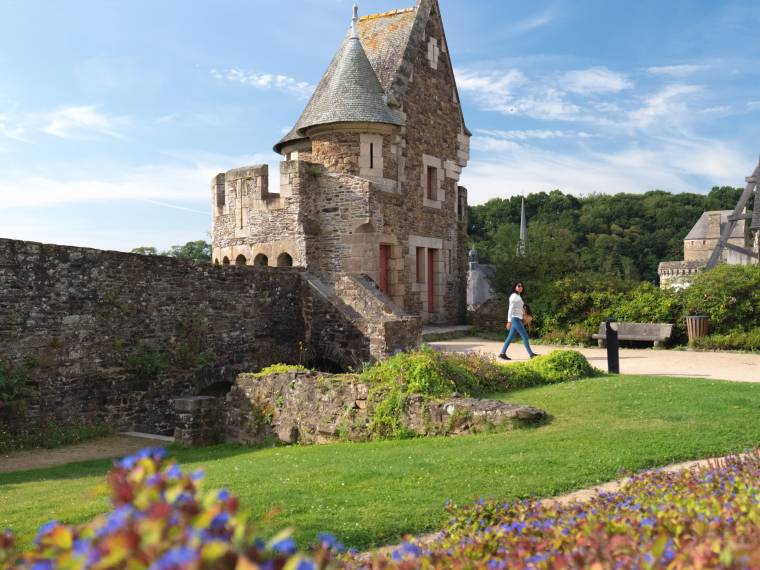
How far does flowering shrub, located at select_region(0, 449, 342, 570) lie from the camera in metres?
1.68

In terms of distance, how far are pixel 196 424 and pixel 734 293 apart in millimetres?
14433

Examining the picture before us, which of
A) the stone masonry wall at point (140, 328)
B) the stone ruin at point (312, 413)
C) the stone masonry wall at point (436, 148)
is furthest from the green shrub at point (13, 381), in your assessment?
the stone masonry wall at point (436, 148)

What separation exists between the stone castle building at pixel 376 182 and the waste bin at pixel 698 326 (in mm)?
7707

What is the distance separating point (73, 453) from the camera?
10.7 meters

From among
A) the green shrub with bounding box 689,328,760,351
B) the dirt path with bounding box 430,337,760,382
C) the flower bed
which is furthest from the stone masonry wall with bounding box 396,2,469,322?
the flower bed

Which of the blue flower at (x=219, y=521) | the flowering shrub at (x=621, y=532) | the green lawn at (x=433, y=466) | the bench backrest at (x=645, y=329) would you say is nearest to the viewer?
the blue flower at (x=219, y=521)

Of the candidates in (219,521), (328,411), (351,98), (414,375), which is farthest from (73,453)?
(351,98)

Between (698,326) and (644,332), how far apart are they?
1339mm

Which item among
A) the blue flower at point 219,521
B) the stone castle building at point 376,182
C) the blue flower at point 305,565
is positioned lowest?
the blue flower at point 305,565

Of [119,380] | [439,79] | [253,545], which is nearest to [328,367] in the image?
[119,380]

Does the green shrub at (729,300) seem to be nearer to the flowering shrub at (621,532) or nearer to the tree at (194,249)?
the flowering shrub at (621,532)

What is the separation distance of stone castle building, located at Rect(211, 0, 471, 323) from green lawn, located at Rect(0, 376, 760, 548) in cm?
853

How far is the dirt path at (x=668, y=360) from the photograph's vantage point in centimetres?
1348

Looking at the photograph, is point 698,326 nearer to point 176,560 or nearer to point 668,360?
point 668,360
